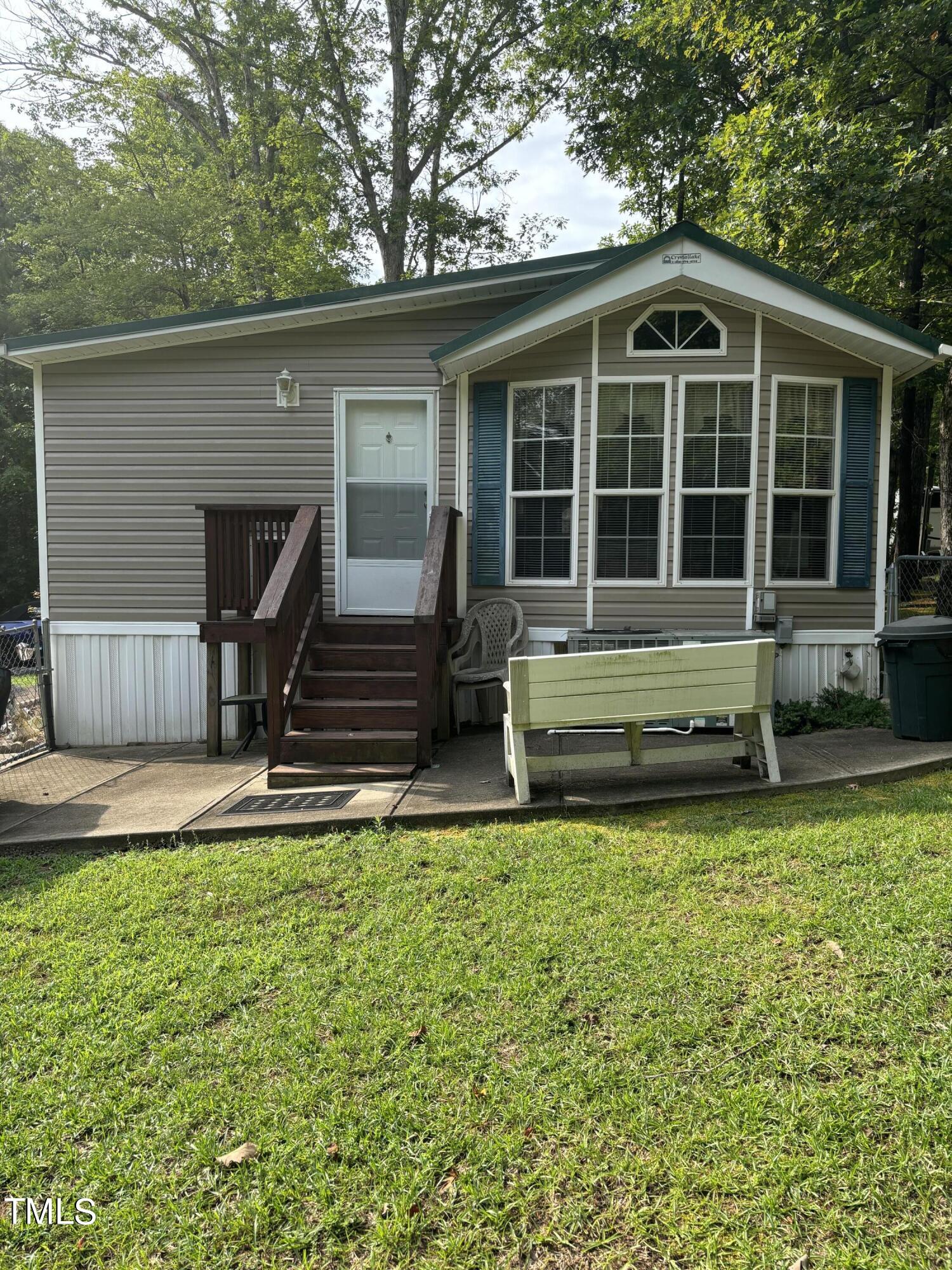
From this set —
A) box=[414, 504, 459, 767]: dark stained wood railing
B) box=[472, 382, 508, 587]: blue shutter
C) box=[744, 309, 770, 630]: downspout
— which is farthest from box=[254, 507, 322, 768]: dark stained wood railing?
box=[744, 309, 770, 630]: downspout

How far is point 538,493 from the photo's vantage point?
689 centimetres

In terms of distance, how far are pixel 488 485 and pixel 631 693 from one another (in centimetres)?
310

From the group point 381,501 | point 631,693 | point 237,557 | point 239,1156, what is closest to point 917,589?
point 381,501

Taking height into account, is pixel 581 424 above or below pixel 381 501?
above

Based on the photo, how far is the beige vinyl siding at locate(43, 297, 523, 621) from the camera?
24.2ft

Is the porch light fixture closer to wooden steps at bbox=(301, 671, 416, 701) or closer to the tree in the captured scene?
wooden steps at bbox=(301, 671, 416, 701)

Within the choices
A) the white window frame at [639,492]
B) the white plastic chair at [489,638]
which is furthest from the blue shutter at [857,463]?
the white plastic chair at [489,638]

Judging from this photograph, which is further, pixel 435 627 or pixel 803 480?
pixel 803 480

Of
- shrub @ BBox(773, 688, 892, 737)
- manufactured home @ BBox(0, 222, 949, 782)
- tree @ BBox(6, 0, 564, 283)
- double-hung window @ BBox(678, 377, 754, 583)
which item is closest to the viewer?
manufactured home @ BBox(0, 222, 949, 782)

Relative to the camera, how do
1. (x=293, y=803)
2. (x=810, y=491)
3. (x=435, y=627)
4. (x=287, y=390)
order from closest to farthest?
(x=293, y=803) < (x=435, y=627) < (x=810, y=491) < (x=287, y=390)

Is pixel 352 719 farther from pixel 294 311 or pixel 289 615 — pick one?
pixel 294 311

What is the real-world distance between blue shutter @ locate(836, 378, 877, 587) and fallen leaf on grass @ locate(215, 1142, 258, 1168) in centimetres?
633

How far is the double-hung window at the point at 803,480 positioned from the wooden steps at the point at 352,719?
333 cm

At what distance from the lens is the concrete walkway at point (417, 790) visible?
4.47 metres
